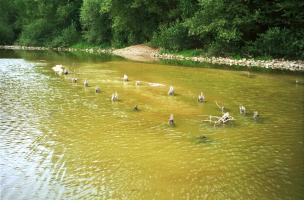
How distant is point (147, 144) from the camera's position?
604 inches

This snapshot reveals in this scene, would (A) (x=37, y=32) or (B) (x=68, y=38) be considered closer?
(B) (x=68, y=38)

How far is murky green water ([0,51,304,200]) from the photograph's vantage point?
11.7 meters

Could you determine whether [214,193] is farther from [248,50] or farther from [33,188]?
[248,50]

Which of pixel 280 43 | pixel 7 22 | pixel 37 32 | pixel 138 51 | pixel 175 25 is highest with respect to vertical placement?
pixel 7 22

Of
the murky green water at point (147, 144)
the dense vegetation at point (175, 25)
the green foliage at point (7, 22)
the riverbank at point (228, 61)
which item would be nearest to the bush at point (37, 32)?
the dense vegetation at point (175, 25)

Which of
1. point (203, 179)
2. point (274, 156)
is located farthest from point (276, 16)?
point (203, 179)

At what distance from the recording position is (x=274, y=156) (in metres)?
14.3

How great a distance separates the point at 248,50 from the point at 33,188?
3414cm

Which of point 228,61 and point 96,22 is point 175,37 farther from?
point 96,22

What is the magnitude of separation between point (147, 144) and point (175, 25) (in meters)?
37.7

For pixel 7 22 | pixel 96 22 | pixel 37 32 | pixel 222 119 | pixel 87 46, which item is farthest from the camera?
pixel 7 22

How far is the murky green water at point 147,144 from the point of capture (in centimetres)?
1169

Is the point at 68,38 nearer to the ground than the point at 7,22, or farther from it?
nearer to the ground

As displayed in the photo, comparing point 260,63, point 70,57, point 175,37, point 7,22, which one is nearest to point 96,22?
point 70,57
